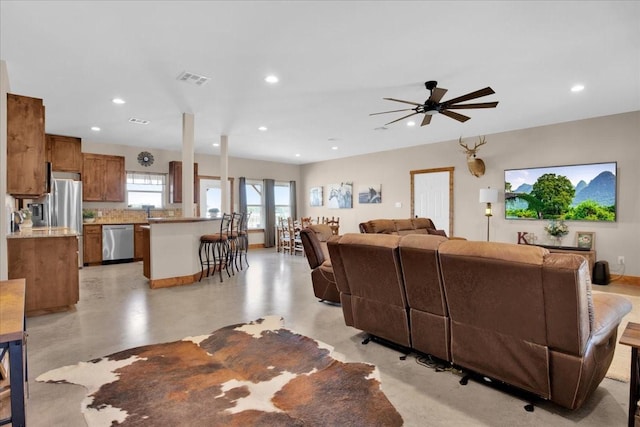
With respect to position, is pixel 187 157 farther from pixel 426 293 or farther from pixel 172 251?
pixel 426 293

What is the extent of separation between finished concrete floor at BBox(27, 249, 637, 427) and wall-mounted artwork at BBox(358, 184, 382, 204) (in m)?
3.55

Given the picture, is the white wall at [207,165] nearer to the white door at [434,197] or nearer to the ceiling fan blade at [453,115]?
the white door at [434,197]

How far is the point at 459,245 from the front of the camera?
2.05 m

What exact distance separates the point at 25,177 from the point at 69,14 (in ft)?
5.78

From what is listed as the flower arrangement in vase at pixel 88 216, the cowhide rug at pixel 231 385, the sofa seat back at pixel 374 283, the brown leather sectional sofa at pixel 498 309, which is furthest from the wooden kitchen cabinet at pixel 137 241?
the brown leather sectional sofa at pixel 498 309

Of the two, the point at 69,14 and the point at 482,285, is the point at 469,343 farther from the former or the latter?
the point at 69,14

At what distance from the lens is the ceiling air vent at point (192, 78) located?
12.1 ft

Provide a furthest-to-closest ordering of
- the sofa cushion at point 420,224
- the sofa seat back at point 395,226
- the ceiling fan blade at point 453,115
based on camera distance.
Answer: the sofa cushion at point 420,224 → the sofa seat back at point 395,226 → the ceiling fan blade at point 453,115

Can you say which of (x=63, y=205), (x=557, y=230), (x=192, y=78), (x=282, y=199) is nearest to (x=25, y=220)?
(x=63, y=205)

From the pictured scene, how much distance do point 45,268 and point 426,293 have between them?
4.07 m

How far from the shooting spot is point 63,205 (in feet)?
21.0

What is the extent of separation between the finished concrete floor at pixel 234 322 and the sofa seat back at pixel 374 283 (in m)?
0.23

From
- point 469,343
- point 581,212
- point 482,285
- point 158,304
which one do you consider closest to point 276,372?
point 469,343

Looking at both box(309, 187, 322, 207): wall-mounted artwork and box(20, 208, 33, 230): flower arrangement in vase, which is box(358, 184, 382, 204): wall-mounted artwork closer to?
box(309, 187, 322, 207): wall-mounted artwork
